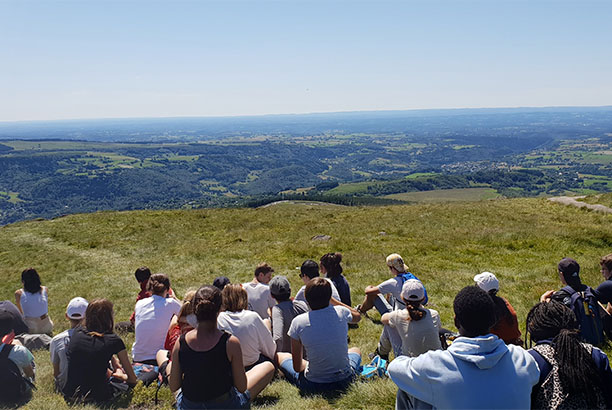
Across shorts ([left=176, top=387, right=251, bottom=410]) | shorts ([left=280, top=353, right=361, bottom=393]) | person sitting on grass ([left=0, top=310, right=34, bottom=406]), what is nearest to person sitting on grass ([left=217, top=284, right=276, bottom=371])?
shorts ([left=280, top=353, right=361, bottom=393])

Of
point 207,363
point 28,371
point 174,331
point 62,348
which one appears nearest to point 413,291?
point 207,363

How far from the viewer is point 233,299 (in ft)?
21.8

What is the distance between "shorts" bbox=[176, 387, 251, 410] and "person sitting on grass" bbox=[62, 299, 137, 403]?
67.0 inches

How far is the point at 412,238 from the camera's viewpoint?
21.5 meters

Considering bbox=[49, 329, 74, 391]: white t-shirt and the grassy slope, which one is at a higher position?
bbox=[49, 329, 74, 391]: white t-shirt

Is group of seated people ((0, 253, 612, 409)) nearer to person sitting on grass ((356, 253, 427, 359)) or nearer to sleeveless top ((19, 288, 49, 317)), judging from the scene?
person sitting on grass ((356, 253, 427, 359))

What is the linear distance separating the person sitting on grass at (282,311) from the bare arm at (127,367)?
268cm

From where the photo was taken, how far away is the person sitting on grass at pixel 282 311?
742cm

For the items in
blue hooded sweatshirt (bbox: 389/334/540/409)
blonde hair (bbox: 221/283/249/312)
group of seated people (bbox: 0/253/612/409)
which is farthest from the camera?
blonde hair (bbox: 221/283/249/312)

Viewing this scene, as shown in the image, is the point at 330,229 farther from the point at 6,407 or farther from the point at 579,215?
the point at 6,407

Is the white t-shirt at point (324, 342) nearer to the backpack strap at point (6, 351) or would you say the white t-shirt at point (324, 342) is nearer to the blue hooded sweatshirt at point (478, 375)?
the blue hooded sweatshirt at point (478, 375)

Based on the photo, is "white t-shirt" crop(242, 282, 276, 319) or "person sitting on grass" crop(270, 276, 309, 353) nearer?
"person sitting on grass" crop(270, 276, 309, 353)

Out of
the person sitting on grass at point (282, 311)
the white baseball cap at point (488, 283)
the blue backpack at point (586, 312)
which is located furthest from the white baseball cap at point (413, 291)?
the blue backpack at point (586, 312)

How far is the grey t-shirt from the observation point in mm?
7500
